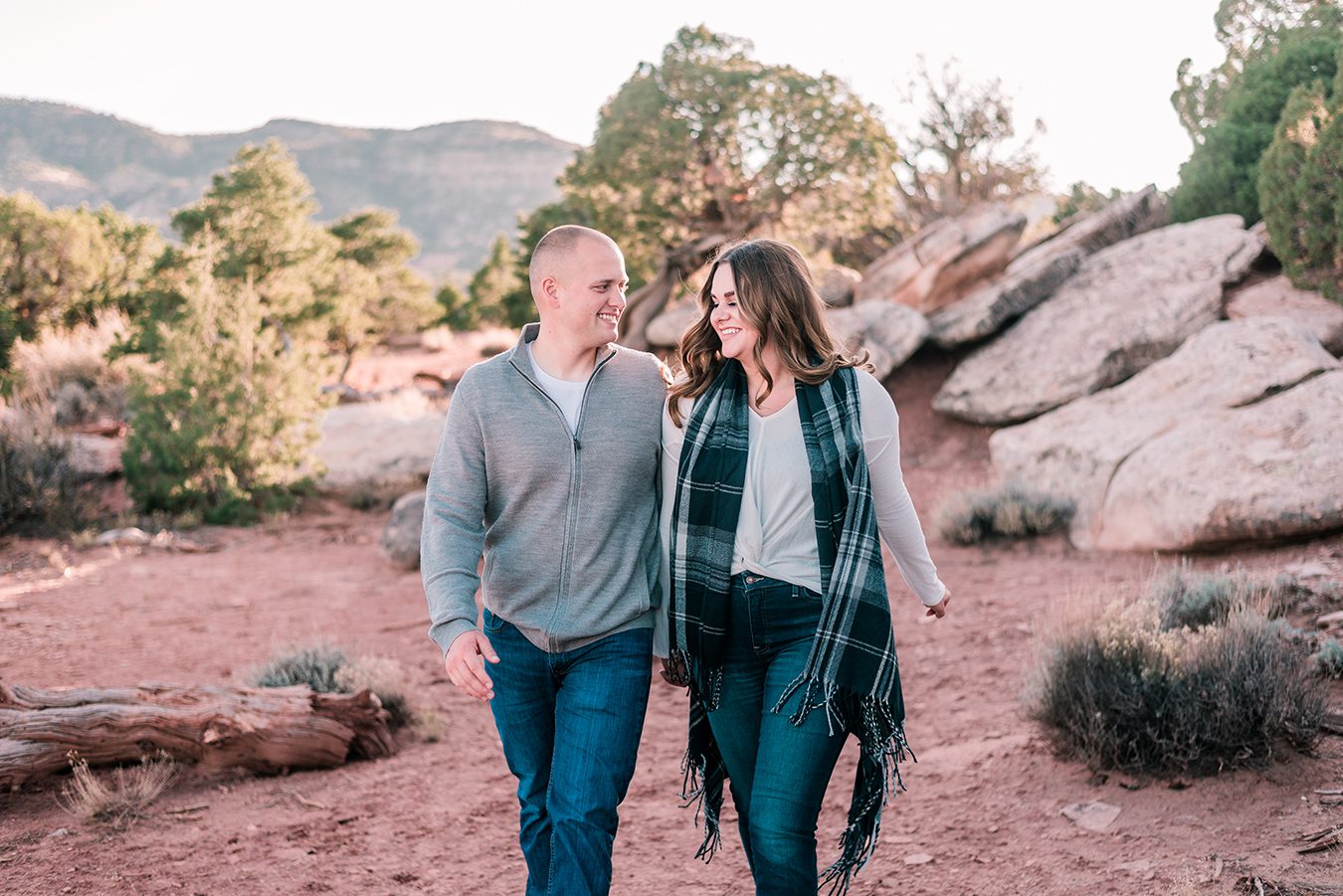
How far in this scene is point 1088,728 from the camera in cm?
418

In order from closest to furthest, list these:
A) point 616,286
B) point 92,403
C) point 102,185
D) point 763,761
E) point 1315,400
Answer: point 763,761
point 616,286
point 1315,400
point 92,403
point 102,185

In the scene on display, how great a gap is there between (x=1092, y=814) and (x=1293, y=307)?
870 cm

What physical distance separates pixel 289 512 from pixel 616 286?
11.0 m

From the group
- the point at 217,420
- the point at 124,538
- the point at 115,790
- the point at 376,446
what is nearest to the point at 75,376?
the point at 217,420

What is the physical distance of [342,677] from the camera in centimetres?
561

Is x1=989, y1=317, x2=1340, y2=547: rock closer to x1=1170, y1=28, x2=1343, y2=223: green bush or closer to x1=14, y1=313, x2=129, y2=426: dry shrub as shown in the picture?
x1=1170, y1=28, x2=1343, y2=223: green bush

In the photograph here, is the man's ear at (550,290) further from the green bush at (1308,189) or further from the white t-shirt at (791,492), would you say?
the green bush at (1308,189)

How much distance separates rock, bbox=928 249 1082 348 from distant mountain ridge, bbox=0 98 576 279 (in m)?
77.0

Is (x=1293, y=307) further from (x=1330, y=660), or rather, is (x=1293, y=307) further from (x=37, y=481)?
(x=37, y=481)

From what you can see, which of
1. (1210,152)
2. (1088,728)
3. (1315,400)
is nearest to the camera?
(1088,728)

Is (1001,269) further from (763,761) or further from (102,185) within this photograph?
(102,185)

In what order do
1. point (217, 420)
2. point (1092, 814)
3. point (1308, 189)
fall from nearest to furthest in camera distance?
point (1092, 814)
point (1308, 189)
point (217, 420)

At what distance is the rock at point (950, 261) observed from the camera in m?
14.1

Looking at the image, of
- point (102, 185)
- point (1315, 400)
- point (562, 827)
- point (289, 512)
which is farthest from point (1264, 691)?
point (102, 185)
